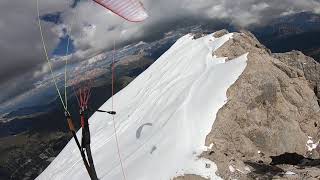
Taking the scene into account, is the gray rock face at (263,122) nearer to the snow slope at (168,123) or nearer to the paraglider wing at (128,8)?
the snow slope at (168,123)

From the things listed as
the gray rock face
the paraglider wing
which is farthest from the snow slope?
the paraglider wing

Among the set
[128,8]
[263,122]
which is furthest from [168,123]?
[128,8]

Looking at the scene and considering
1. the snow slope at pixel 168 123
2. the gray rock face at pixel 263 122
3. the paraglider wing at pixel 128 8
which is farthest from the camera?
the snow slope at pixel 168 123

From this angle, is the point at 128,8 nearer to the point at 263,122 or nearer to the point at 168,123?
the point at 168,123

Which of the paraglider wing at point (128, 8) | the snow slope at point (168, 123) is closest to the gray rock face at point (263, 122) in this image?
the snow slope at point (168, 123)

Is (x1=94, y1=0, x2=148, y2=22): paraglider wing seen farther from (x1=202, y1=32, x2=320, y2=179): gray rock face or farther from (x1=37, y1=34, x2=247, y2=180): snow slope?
(x1=202, y1=32, x2=320, y2=179): gray rock face

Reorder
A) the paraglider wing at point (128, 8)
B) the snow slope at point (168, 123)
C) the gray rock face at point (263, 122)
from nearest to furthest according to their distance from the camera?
the paraglider wing at point (128, 8) → the gray rock face at point (263, 122) → the snow slope at point (168, 123)

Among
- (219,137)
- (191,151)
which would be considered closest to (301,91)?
(219,137)
